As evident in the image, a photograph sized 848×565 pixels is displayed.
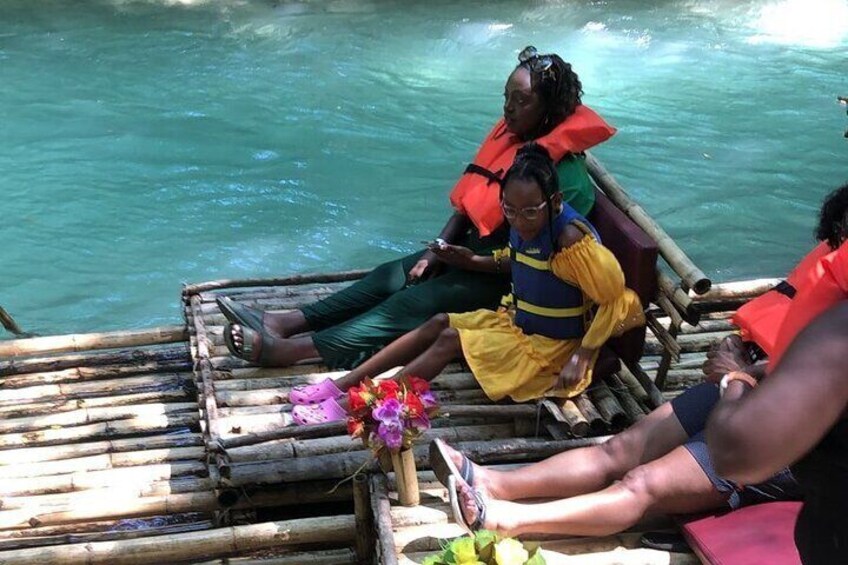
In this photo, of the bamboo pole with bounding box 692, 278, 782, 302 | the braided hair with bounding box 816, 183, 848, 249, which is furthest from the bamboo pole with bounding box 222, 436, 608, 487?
the braided hair with bounding box 816, 183, 848, 249

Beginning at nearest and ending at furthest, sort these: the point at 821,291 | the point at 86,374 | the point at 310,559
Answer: the point at 821,291 → the point at 310,559 → the point at 86,374

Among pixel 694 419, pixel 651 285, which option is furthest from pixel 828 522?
pixel 651 285

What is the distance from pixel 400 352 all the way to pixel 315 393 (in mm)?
383

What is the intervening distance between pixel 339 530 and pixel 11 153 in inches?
296

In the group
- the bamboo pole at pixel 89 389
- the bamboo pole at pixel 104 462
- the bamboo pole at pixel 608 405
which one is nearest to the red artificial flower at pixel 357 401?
the bamboo pole at pixel 608 405

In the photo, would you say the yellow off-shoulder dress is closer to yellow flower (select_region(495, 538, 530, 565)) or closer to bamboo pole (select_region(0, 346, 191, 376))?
yellow flower (select_region(495, 538, 530, 565))

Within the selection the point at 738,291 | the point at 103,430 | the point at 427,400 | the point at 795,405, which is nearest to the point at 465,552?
→ the point at 427,400

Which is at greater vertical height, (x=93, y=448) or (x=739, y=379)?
(x=739, y=379)

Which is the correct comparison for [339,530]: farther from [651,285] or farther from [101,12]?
[101,12]

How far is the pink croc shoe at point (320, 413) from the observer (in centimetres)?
374

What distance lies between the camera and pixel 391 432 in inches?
117

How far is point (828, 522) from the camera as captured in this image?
2.01 metres

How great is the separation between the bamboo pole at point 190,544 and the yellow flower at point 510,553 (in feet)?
3.01

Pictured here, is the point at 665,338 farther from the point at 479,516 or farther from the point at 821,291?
the point at 821,291
